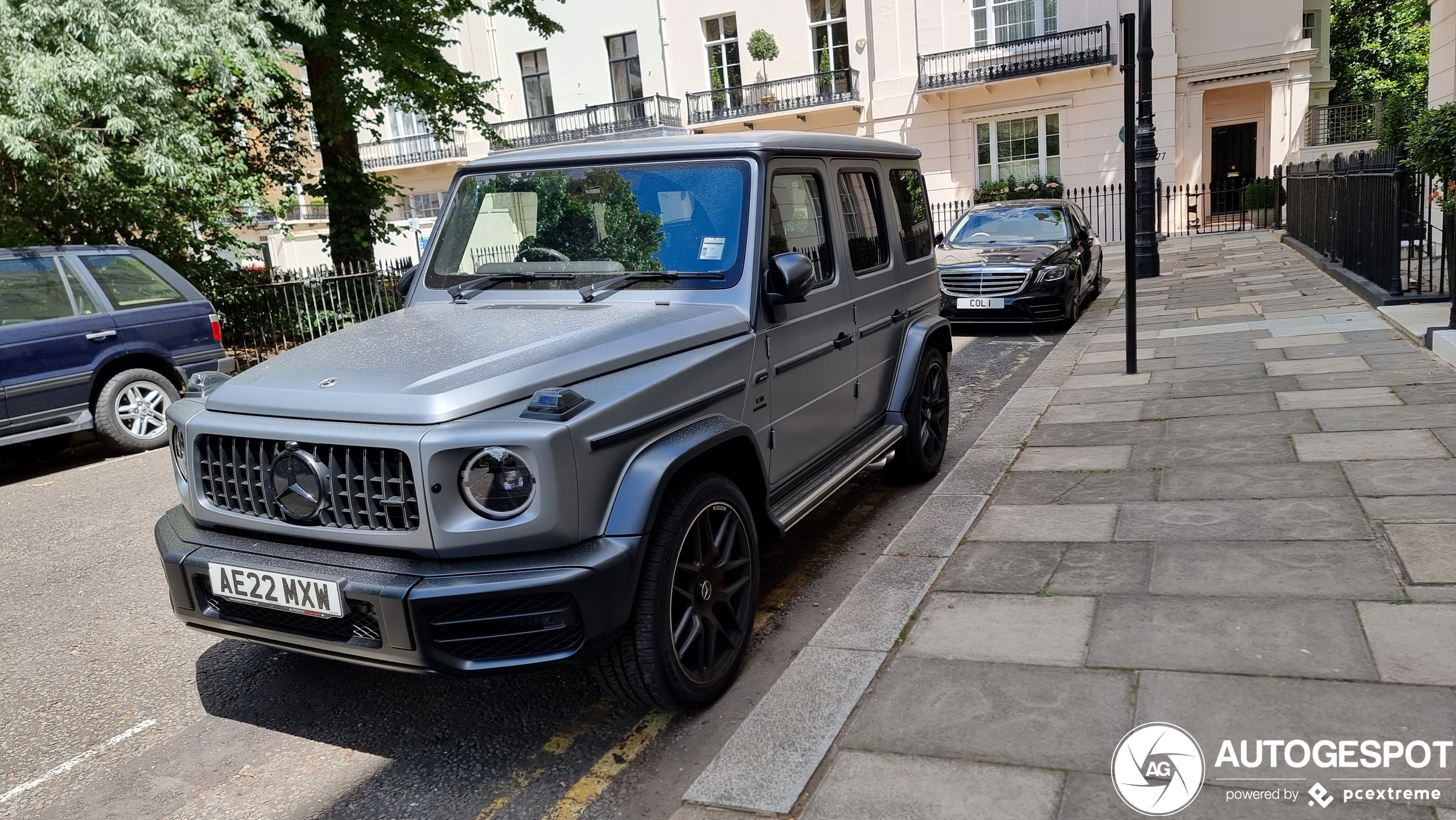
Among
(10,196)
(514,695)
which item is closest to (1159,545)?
(514,695)

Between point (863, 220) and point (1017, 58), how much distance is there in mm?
24795

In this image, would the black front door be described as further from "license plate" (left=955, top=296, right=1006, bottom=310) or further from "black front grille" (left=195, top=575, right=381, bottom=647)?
"black front grille" (left=195, top=575, right=381, bottom=647)

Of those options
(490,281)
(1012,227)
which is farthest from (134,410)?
(1012,227)

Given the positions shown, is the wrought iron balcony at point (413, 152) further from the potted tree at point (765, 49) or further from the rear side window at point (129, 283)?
the rear side window at point (129, 283)

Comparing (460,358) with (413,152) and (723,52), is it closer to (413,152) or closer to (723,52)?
(723,52)

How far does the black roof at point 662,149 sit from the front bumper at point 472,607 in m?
1.87

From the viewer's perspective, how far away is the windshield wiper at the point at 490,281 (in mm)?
4145

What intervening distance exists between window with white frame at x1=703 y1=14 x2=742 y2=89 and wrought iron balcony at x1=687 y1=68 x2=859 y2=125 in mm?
442

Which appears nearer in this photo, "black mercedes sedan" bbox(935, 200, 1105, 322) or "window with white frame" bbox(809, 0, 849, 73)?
"black mercedes sedan" bbox(935, 200, 1105, 322)

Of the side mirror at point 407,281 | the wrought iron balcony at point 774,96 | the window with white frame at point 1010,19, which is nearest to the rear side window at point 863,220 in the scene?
the side mirror at point 407,281

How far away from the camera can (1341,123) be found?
93.5ft

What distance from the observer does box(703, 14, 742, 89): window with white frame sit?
30.8 m

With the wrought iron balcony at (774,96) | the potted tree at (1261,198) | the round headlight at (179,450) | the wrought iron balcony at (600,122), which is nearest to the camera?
the round headlight at (179,450)

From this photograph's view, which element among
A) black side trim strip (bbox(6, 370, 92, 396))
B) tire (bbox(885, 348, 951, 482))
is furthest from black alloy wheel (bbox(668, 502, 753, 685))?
black side trim strip (bbox(6, 370, 92, 396))
